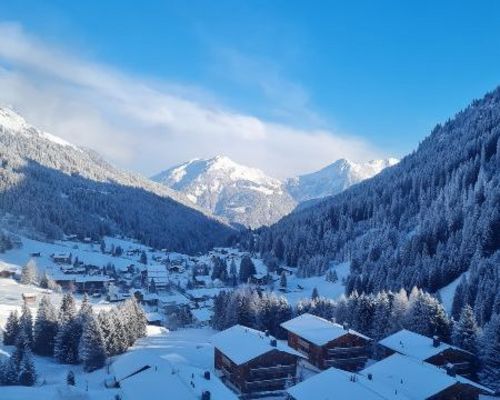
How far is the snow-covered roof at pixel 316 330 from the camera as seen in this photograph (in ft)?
222

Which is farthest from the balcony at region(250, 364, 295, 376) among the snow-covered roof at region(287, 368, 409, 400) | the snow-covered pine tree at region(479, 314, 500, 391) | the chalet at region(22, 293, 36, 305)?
the chalet at region(22, 293, 36, 305)

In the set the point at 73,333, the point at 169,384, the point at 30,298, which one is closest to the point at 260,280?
the point at 30,298

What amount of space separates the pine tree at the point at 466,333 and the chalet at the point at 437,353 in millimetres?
2508

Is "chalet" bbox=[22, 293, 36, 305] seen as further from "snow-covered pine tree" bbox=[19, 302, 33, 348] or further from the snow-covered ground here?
the snow-covered ground

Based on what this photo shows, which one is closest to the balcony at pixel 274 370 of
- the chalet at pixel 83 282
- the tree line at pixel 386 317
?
the tree line at pixel 386 317

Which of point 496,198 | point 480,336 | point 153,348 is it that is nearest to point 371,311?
point 480,336

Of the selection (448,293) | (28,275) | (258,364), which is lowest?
(258,364)

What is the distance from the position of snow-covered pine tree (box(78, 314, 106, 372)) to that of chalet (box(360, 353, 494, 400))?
34991 mm

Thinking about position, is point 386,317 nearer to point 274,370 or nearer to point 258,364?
point 274,370

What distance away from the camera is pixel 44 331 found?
248ft

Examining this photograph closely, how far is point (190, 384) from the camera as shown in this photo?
47.3 meters

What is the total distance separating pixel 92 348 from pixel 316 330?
2981cm

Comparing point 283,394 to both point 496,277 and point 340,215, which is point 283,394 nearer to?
point 496,277

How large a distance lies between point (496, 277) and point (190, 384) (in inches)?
2545
